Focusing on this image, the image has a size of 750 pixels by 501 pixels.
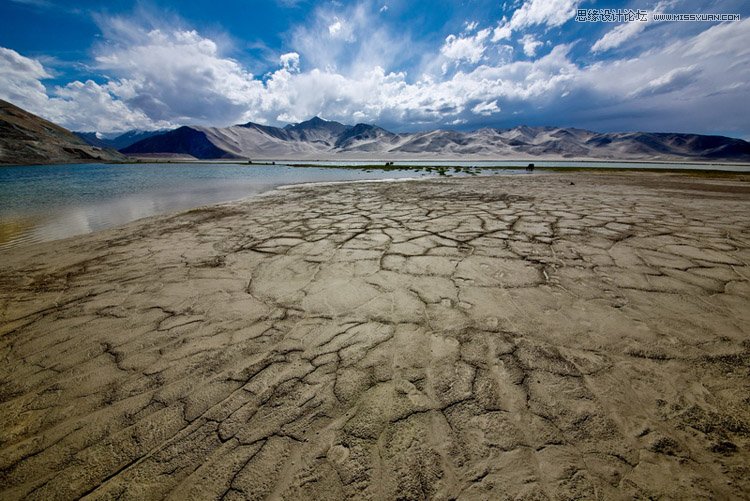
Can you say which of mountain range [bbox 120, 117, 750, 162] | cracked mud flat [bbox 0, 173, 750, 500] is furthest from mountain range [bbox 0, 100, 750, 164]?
cracked mud flat [bbox 0, 173, 750, 500]

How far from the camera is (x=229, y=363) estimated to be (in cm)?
166

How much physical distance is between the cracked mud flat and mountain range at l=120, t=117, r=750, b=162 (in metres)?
115

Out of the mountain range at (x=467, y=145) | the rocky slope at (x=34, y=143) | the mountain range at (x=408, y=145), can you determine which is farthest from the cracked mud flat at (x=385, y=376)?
the mountain range at (x=467, y=145)

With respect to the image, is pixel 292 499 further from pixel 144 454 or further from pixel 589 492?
pixel 589 492

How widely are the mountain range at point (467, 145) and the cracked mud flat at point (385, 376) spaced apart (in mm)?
115325

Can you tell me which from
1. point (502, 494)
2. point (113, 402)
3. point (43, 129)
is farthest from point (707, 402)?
point (43, 129)

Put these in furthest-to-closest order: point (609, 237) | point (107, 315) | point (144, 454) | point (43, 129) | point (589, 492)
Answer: point (43, 129), point (609, 237), point (107, 315), point (144, 454), point (589, 492)

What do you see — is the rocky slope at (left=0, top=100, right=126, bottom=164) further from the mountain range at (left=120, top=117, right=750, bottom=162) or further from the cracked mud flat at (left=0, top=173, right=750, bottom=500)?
the cracked mud flat at (left=0, top=173, right=750, bottom=500)

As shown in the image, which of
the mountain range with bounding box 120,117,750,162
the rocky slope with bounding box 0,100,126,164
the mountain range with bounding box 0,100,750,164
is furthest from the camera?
the mountain range with bounding box 120,117,750,162

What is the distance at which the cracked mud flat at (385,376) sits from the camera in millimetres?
1065

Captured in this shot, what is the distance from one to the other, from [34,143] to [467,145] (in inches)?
5921

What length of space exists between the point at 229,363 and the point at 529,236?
3.60m

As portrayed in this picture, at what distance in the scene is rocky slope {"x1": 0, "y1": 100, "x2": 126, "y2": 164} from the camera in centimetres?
6331

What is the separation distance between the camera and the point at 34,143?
2721 inches
